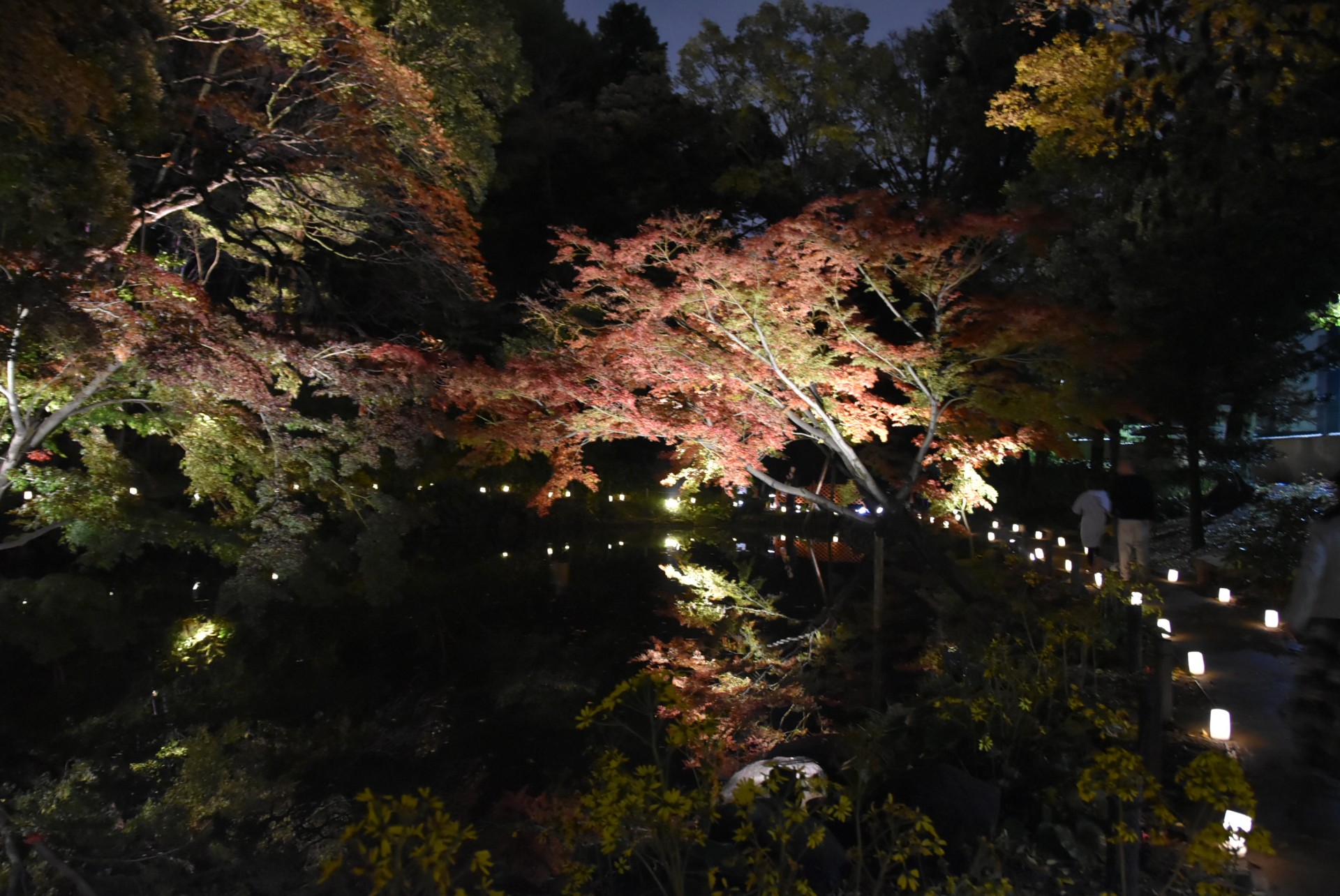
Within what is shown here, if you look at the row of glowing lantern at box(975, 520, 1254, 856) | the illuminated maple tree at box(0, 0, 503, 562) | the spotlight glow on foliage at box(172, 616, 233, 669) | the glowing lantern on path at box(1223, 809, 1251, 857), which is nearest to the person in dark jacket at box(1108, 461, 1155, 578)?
the row of glowing lantern at box(975, 520, 1254, 856)

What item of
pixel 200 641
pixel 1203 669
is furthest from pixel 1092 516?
pixel 200 641

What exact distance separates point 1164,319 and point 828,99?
9.94 metres

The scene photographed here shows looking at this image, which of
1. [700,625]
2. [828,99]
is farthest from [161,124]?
[828,99]

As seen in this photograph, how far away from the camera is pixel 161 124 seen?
22.6 ft

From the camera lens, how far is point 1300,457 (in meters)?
12.8

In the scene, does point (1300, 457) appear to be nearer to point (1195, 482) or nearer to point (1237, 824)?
point (1195, 482)

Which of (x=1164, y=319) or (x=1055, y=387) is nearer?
(x=1055, y=387)

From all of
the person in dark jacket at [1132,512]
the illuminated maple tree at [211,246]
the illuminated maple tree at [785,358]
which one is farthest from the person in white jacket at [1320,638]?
the illuminated maple tree at [211,246]

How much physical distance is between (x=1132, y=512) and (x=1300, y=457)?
8.06 meters

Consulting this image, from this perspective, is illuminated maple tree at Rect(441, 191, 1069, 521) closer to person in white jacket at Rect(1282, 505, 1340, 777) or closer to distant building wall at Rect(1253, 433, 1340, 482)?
person in white jacket at Rect(1282, 505, 1340, 777)

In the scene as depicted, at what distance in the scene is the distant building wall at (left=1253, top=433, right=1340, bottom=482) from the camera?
39.0 ft

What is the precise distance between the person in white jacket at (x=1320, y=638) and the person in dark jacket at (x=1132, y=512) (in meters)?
3.48

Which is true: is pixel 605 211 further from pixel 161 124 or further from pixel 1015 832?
pixel 1015 832

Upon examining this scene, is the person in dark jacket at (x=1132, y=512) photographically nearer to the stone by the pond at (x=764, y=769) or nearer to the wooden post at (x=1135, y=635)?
the wooden post at (x=1135, y=635)
